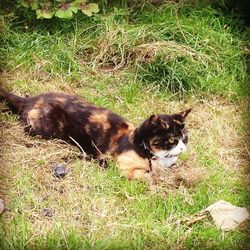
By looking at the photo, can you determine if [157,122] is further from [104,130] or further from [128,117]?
[128,117]

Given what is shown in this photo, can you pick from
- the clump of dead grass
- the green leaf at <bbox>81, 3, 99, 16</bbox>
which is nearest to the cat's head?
the clump of dead grass

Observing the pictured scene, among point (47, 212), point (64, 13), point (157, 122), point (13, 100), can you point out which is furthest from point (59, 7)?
point (47, 212)

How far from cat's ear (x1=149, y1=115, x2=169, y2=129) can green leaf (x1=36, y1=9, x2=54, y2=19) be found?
1.72m

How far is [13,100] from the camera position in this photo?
4.84 m

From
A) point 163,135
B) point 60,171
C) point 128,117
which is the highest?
point 163,135

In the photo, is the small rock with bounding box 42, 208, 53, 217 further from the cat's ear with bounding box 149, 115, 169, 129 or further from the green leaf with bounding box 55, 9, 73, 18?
the green leaf with bounding box 55, 9, 73, 18

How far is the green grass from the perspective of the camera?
382 centimetres

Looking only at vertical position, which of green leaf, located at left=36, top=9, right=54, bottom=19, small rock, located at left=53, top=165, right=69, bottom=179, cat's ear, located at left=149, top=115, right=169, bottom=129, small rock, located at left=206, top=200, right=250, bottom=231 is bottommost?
small rock, located at left=53, top=165, right=69, bottom=179

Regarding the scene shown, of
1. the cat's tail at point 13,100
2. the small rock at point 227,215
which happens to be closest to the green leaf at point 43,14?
the cat's tail at point 13,100

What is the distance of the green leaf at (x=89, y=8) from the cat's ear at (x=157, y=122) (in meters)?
1.60

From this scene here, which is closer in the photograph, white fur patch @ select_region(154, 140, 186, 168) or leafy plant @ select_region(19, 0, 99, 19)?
white fur patch @ select_region(154, 140, 186, 168)

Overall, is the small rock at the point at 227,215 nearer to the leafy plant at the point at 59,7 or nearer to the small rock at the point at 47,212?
the small rock at the point at 47,212

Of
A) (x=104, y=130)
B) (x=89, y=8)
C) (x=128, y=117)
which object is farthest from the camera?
(x=89, y=8)

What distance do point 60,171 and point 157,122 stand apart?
2.38 feet
